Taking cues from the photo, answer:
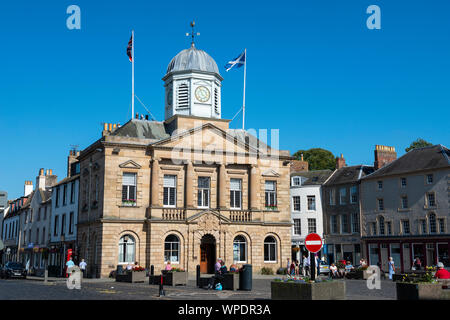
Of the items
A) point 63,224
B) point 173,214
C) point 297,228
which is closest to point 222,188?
point 173,214

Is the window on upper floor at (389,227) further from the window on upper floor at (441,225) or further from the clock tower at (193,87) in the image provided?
the clock tower at (193,87)

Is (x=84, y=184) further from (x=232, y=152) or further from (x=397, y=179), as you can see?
(x=397, y=179)

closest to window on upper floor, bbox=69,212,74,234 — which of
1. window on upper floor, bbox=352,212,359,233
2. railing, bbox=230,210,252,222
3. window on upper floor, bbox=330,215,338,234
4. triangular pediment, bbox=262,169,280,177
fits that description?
railing, bbox=230,210,252,222

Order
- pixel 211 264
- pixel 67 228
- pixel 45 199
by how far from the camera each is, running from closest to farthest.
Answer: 1. pixel 211 264
2. pixel 67 228
3. pixel 45 199

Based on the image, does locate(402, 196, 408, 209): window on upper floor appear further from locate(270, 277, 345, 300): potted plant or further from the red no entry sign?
the red no entry sign

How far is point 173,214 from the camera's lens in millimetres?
41438

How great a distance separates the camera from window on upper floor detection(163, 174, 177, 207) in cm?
4234

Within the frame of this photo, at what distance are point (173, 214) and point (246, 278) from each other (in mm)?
16526

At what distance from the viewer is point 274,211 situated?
45.8 meters

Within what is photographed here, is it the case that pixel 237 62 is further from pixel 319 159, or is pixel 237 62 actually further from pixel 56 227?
pixel 319 159
